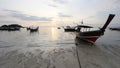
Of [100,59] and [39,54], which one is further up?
[39,54]

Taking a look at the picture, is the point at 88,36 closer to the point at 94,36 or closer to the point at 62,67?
the point at 94,36

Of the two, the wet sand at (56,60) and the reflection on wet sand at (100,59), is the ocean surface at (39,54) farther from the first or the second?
the reflection on wet sand at (100,59)

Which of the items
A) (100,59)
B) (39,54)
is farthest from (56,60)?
(100,59)

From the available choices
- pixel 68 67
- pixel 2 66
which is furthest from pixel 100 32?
pixel 2 66

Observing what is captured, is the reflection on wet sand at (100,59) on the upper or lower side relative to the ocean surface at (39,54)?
lower

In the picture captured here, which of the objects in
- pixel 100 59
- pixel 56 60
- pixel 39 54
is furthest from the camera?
pixel 39 54

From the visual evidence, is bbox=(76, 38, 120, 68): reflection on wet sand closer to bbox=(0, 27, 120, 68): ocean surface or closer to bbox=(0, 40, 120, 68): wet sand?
bbox=(0, 40, 120, 68): wet sand

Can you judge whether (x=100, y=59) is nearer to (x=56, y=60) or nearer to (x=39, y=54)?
(x=56, y=60)

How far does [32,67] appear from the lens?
23.8ft

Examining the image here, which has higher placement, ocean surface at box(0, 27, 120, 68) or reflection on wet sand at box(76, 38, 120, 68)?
ocean surface at box(0, 27, 120, 68)

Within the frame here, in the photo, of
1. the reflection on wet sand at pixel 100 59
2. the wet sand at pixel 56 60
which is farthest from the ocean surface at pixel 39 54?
the reflection on wet sand at pixel 100 59

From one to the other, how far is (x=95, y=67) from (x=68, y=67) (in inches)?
74.4

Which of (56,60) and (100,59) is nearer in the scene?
(56,60)

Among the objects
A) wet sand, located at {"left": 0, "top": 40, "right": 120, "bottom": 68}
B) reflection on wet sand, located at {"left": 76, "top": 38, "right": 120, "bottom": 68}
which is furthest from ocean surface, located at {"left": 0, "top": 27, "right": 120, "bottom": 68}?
reflection on wet sand, located at {"left": 76, "top": 38, "right": 120, "bottom": 68}
